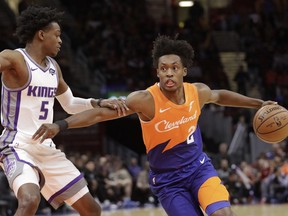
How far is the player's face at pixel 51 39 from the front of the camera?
7.08 metres

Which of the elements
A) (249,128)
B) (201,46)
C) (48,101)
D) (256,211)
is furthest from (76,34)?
(48,101)

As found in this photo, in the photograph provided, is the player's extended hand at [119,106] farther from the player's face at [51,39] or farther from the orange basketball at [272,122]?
the orange basketball at [272,122]

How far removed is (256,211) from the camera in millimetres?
14344

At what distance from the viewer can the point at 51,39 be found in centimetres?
709

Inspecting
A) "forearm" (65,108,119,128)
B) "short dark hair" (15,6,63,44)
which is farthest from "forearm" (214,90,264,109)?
"short dark hair" (15,6,63,44)

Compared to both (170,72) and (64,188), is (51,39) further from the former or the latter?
(64,188)

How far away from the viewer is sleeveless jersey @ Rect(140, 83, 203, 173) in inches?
253

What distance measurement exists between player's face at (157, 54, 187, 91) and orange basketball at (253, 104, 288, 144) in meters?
1.12

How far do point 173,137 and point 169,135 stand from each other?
0.04 metres

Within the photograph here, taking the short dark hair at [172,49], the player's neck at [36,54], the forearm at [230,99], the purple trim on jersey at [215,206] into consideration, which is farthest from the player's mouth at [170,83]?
the player's neck at [36,54]

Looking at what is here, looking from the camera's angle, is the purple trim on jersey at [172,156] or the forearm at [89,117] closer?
the forearm at [89,117]

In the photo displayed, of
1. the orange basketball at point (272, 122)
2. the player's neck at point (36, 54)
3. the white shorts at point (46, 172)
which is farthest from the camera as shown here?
the orange basketball at point (272, 122)

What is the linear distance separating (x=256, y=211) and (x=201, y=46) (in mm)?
11401

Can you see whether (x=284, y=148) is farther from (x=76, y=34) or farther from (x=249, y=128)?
(x=76, y=34)
